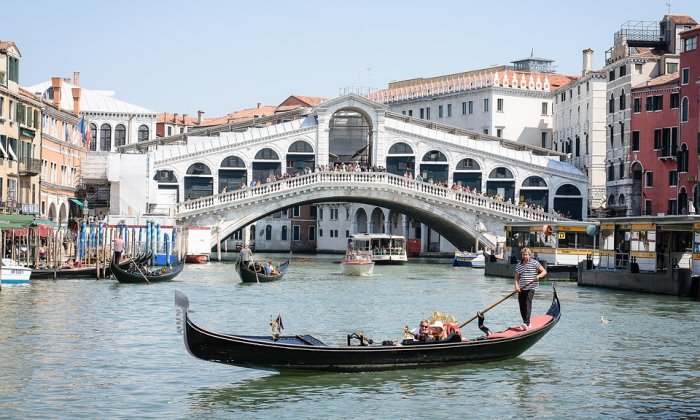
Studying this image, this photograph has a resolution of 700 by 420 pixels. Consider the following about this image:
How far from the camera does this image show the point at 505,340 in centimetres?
1396

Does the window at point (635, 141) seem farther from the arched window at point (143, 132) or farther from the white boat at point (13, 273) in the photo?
the arched window at point (143, 132)

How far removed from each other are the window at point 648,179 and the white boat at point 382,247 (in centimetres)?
819

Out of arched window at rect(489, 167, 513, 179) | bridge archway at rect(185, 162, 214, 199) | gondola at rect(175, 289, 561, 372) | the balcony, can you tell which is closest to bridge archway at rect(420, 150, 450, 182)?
arched window at rect(489, 167, 513, 179)

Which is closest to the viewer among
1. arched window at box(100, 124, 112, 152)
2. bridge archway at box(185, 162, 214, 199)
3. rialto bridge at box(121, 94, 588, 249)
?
rialto bridge at box(121, 94, 588, 249)

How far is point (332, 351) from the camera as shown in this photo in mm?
12789

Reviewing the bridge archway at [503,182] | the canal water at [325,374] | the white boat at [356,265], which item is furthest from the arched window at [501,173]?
the canal water at [325,374]

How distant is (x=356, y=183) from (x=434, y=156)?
181 inches

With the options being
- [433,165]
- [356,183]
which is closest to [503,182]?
[433,165]

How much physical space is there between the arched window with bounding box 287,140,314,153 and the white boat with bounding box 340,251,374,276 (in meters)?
10.7

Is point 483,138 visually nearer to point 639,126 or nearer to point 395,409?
point 639,126

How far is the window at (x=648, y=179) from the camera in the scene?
125 ft

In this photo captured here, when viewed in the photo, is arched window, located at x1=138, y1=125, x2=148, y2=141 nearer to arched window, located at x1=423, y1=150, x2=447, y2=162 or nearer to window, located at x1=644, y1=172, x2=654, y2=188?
arched window, located at x1=423, y1=150, x2=447, y2=162

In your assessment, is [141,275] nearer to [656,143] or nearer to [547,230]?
[547,230]

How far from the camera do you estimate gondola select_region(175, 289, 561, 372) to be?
1249 cm
